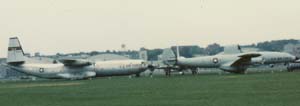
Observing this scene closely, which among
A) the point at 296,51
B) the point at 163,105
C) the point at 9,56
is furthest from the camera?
the point at 296,51

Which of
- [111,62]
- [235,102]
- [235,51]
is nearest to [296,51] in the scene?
[235,51]

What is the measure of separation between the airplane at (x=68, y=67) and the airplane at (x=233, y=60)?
658 cm

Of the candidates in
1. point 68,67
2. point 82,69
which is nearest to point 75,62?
point 68,67

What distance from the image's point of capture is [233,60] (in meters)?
85.2

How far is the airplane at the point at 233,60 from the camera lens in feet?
271

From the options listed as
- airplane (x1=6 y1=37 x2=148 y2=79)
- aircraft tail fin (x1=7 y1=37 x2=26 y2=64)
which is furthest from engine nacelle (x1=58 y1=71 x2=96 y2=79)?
aircraft tail fin (x1=7 y1=37 x2=26 y2=64)

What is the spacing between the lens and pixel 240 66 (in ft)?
270

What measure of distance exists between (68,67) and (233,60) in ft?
73.3

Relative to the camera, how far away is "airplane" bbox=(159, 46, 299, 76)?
271 ft

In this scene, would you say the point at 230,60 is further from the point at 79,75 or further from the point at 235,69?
the point at 79,75

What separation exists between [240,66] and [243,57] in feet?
4.18

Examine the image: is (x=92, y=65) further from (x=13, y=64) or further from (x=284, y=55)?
(x=284, y=55)

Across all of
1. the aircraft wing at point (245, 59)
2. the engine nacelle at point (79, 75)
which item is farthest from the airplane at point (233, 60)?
the engine nacelle at point (79, 75)

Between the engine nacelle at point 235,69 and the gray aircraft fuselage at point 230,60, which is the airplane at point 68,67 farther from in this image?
the engine nacelle at point 235,69
